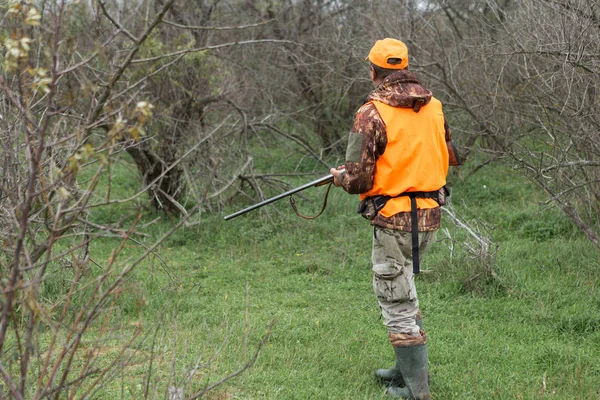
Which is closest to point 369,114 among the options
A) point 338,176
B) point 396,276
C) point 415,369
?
point 338,176

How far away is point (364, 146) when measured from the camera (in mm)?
4043

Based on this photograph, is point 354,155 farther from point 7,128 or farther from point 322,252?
point 322,252

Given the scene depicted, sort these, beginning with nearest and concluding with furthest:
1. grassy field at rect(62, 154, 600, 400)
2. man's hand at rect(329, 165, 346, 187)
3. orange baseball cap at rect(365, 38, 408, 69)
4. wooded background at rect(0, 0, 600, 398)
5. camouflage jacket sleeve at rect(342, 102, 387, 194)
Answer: wooded background at rect(0, 0, 600, 398), camouflage jacket sleeve at rect(342, 102, 387, 194), orange baseball cap at rect(365, 38, 408, 69), man's hand at rect(329, 165, 346, 187), grassy field at rect(62, 154, 600, 400)

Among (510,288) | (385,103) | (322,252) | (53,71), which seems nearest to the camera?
(53,71)

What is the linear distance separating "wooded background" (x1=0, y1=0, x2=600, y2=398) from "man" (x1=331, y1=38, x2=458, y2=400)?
81 cm

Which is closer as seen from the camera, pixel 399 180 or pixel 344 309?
pixel 399 180

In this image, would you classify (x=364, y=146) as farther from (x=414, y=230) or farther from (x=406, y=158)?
(x=414, y=230)

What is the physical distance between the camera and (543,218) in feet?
27.9

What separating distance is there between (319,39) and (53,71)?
959 cm

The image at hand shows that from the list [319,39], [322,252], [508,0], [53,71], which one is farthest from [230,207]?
[53,71]

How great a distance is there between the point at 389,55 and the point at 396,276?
3.79 feet

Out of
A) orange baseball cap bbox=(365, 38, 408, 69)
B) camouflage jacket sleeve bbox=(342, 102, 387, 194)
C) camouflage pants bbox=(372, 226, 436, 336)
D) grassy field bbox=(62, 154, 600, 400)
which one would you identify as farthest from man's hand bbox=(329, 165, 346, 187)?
grassy field bbox=(62, 154, 600, 400)

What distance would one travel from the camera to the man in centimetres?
408

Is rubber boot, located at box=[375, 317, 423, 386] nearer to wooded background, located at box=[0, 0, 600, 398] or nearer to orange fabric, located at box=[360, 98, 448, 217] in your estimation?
orange fabric, located at box=[360, 98, 448, 217]
